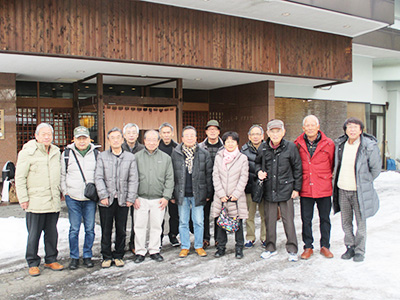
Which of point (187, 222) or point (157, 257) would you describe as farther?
point (187, 222)


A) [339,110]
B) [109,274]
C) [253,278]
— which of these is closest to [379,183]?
[339,110]

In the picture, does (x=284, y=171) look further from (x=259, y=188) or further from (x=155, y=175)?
(x=155, y=175)

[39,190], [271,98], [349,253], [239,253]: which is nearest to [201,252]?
[239,253]

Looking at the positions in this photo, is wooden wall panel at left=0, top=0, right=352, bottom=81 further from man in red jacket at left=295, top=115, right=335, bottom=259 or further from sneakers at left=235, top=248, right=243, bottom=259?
sneakers at left=235, top=248, right=243, bottom=259

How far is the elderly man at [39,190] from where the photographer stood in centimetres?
494

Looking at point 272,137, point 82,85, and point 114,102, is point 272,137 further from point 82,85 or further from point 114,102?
point 82,85

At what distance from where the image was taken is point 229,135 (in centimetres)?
563

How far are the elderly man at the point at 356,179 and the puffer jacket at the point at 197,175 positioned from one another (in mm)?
1847

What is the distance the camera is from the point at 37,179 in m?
4.98

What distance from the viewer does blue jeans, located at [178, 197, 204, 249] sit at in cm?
572

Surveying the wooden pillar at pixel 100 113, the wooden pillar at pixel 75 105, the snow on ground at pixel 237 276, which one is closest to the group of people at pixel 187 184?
the snow on ground at pixel 237 276

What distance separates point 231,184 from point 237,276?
1.28 meters

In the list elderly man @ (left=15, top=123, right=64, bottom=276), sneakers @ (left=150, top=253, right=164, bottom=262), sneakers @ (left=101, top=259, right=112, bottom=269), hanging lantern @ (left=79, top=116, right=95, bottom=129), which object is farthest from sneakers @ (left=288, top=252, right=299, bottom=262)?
hanging lantern @ (left=79, top=116, right=95, bottom=129)

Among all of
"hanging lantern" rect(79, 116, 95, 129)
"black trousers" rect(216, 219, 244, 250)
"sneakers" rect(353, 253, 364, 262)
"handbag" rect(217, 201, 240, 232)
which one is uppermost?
"hanging lantern" rect(79, 116, 95, 129)
